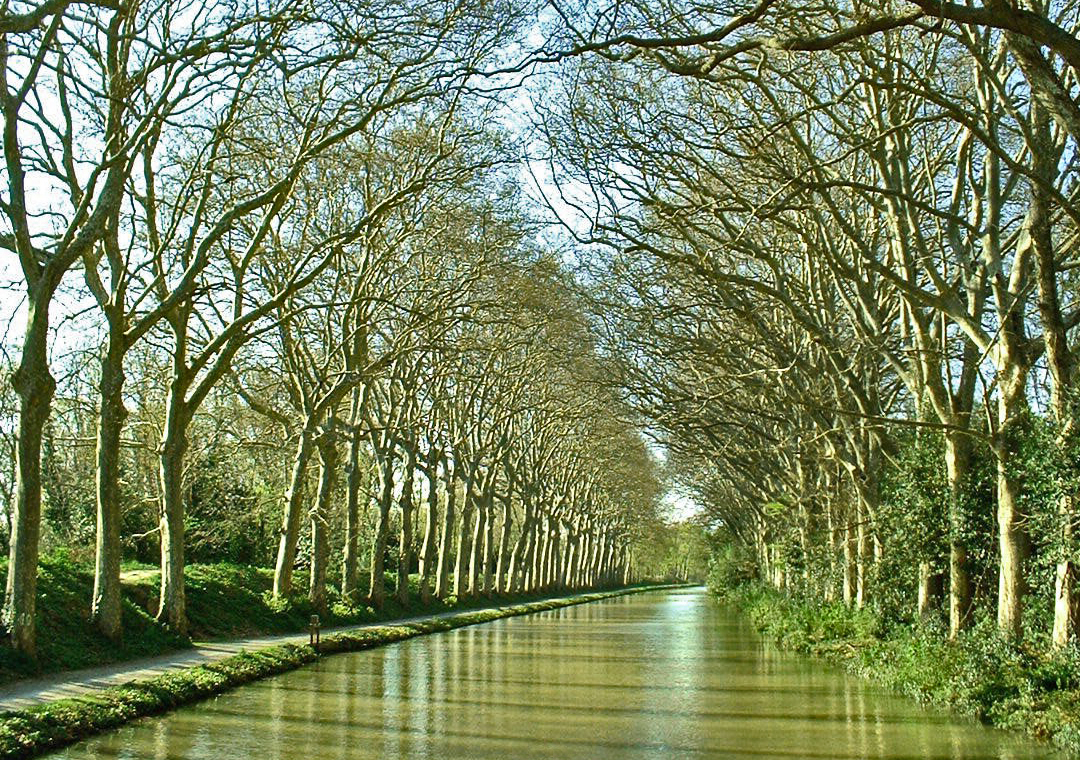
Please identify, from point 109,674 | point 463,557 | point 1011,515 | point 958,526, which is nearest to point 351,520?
point 109,674

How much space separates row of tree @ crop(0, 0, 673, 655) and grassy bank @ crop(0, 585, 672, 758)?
238cm

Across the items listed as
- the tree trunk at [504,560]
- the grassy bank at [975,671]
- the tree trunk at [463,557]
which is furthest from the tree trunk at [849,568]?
the tree trunk at [504,560]

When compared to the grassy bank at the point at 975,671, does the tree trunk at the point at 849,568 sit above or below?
above

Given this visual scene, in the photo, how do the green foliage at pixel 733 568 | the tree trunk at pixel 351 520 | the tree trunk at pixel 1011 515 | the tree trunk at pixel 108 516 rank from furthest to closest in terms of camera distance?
the green foliage at pixel 733 568 < the tree trunk at pixel 351 520 < the tree trunk at pixel 108 516 < the tree trunk at pixel 1011 515

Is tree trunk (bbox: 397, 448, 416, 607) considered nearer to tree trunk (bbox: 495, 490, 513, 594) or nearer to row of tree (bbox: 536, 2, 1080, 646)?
row of tree (bbox: 536, 2, 1080, 646)

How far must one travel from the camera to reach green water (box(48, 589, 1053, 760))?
44.4 feet

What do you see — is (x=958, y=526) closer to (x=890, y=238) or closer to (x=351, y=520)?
(x=890, y=238)

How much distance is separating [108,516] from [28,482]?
3487 millimetres

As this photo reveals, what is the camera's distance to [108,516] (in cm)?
2067

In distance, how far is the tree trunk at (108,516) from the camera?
20.5m

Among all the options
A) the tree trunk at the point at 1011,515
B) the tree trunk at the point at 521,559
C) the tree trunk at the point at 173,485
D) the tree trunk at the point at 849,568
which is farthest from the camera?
the tree trunk at the point at 521,559

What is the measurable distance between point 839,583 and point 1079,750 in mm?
20870

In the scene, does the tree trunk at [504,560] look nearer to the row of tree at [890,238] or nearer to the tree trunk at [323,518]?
the tree trunk at [323,518]

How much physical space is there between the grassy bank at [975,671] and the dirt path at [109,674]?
1175 cm
